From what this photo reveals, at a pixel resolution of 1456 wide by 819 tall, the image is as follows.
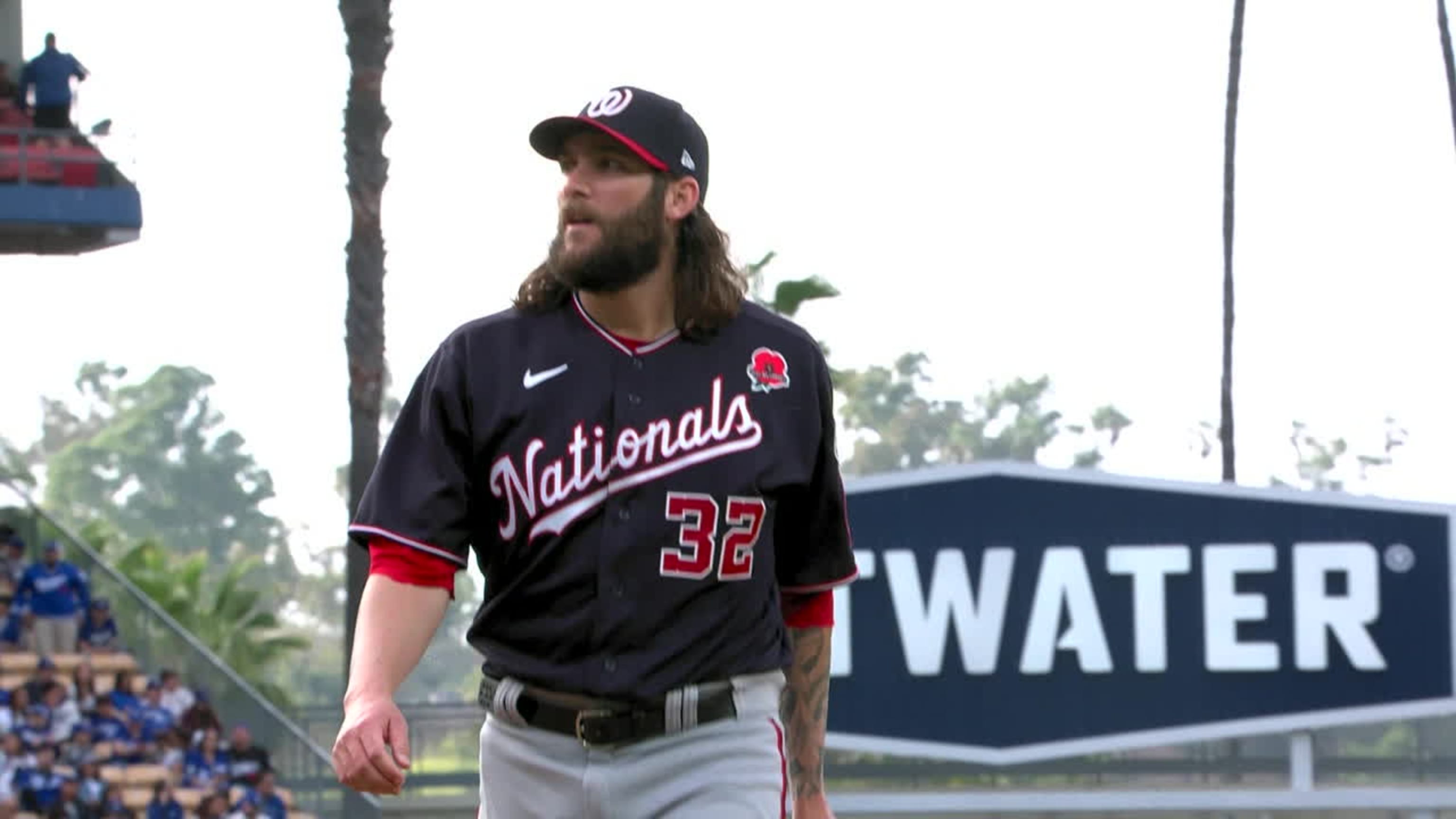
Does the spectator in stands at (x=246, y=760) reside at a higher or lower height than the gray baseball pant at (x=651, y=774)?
lower

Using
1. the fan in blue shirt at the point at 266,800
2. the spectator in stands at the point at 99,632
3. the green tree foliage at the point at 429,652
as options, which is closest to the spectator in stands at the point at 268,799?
the fan in blue shirt at the point at 266,800

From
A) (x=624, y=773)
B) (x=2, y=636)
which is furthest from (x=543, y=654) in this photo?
(x=2, y=636)

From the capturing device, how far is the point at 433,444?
4.46m

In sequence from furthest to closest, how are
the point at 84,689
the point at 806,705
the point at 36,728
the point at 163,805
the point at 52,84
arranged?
the point at 52,84 < the point at 84,689 < the point at 163,805 < the point at 36,728 < the point at 806,705

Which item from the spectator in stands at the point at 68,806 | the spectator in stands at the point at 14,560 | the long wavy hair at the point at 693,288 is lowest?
the spectator in stands at the point at 68,806

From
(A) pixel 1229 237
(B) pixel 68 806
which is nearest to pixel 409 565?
(B) pixel 68 806

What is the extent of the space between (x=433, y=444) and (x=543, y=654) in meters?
0.43

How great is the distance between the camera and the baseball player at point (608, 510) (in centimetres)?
446

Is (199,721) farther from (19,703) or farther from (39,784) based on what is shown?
(39,784)

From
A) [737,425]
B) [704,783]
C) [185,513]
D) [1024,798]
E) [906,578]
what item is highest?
[737,425]

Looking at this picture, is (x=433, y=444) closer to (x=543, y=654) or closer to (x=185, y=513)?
(x=543, y=654)

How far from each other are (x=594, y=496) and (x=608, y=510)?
4cm

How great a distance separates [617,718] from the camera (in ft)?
14.7

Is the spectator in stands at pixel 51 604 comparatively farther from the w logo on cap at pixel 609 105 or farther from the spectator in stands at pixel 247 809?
the w logo on cap at pixel 609 105
